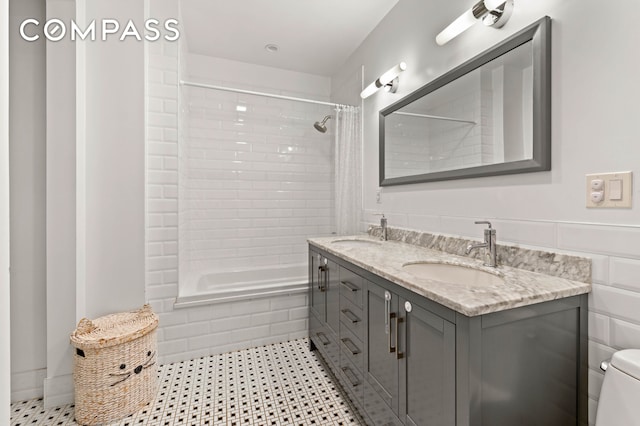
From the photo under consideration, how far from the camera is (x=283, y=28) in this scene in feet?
7.81

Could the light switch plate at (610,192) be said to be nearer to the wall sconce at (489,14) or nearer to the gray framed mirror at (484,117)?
the gray framed mirror at (484,117)

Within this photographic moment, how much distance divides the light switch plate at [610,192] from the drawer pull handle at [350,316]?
105 centimetres

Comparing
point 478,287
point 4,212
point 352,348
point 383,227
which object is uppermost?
point 4,212

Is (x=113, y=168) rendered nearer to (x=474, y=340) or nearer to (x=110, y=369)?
(x=110, y=369)

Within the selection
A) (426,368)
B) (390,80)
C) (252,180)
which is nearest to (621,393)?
(426,368)

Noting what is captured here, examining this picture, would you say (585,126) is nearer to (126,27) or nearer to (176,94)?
(176,94)

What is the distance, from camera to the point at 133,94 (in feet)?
5.89

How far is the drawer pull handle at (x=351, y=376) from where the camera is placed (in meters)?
1.51

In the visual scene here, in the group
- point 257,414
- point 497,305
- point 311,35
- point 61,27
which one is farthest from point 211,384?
point 311,35

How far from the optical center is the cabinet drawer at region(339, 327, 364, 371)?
1.46 meters

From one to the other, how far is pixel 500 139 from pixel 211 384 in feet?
6.89

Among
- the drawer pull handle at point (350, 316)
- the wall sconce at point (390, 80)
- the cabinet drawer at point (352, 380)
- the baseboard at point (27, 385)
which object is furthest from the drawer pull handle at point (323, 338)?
the wall sconce at point (390, 80)

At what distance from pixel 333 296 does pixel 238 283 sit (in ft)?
4.67

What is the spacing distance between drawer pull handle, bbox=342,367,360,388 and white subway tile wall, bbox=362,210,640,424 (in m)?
0.90
